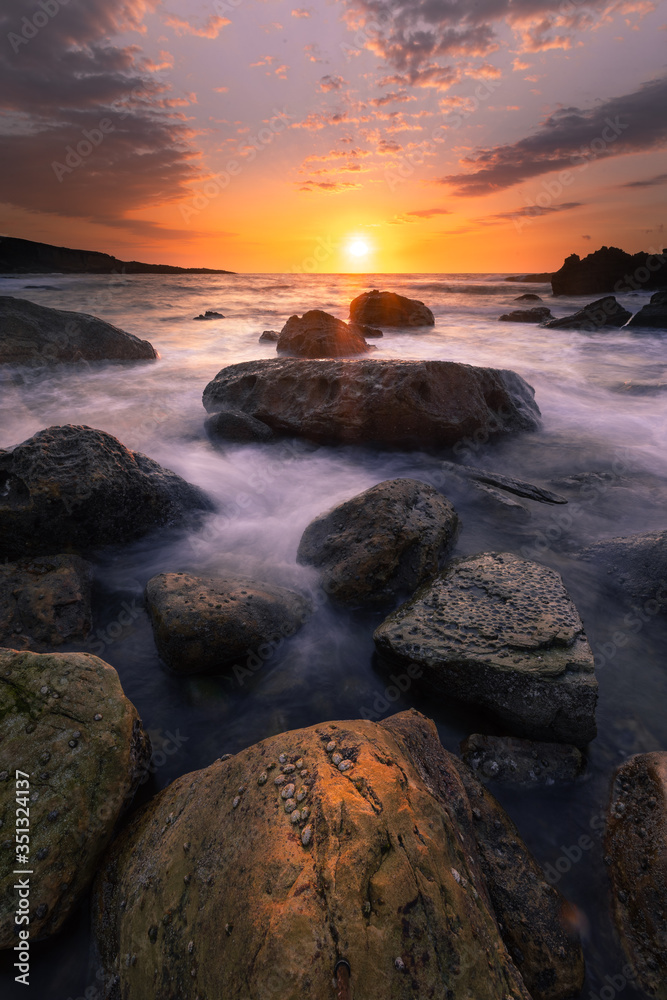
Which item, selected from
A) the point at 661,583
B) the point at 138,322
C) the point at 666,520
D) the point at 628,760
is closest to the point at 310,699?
the point at 628,760

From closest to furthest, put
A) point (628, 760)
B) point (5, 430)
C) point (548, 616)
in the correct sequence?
point (628, 760) < point (548, 616) < point (5, 430)

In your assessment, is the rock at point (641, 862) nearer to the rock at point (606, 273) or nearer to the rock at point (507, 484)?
the rock at point (507, 484)

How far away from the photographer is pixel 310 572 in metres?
4.39

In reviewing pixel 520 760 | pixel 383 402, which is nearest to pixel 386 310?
pixel 383 402

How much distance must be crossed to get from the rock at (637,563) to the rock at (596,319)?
20.5 meters

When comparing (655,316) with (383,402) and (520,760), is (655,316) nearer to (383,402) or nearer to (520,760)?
(383,402)

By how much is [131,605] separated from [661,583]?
4550 millimetres

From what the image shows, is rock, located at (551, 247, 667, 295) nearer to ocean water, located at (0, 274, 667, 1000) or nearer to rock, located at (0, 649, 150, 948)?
ocean water, located at (0, 274, 667, 1000)

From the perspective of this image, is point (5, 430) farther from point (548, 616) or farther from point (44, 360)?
point (548, 616)

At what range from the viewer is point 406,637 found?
3.22 metres

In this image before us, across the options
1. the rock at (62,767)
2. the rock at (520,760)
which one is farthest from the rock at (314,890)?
the rock at (520,760)

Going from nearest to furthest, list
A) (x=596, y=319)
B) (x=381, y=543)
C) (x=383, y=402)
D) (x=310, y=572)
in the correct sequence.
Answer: (x=381, y=543)
(x=310, y=572)
(x=383, y=402)
(x=596, y=319)

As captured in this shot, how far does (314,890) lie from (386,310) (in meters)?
21.8

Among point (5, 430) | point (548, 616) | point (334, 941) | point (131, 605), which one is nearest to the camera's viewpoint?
point (334, 941)
